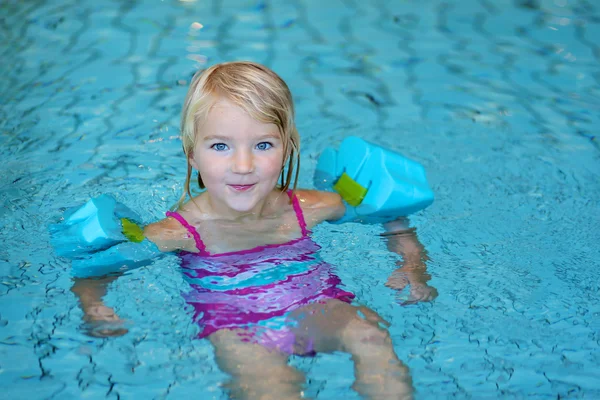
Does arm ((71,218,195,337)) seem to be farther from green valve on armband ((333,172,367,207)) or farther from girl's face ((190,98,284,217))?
green valve on armband ((333,172,367,207))

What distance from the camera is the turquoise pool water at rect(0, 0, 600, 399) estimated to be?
7.53ft

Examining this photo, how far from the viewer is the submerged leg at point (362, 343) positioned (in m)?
2.13

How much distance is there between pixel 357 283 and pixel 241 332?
505 mm

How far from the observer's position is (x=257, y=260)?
8.54 feet

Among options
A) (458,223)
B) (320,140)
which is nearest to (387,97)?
(320,140)

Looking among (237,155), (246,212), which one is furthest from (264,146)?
(246,212)

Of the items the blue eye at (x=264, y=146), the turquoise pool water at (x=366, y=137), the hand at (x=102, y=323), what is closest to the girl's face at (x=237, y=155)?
the blue eye at (x=264, y=146)

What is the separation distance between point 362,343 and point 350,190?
2.73 ft

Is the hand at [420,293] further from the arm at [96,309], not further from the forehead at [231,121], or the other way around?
the arm at [96,309]

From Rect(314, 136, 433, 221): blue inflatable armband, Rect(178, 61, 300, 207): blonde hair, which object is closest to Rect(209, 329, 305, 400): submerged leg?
Rect(178, 61, 300, 207): blonde hair

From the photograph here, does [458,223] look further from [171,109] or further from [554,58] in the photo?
[554,58]

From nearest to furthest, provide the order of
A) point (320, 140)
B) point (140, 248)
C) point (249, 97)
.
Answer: point (249, 97), point (140, 248), point (320, 140)

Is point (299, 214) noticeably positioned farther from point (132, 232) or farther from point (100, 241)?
point (100, 241)

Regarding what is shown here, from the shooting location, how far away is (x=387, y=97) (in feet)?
14.2
